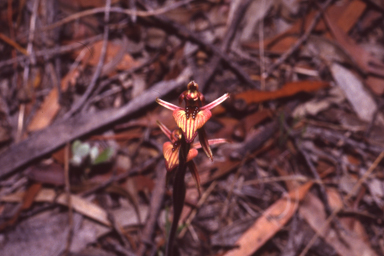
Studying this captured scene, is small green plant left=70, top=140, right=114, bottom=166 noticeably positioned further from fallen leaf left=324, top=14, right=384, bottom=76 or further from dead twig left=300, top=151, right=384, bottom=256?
fallen leaf left=324, top=14, right=384, bottom=76

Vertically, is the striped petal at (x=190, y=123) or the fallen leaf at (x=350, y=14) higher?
the fallen leaf at (x=350, y=14)

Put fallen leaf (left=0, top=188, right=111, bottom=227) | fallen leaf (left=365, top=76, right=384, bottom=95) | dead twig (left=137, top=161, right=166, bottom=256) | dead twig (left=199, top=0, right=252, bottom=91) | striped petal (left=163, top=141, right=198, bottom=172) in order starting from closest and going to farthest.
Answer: striped petal (left=163, top=141, right=198, bottom=172) < dead twig (left=137, top=161, right=166, bottom=256) < fallen leaf (left=0, top=188, right=111, bottom=227) < dead twig (left=199, top=0, right=252, bottom=91) < fallen leaf (left=365, top=76, right=384, bottom=95)

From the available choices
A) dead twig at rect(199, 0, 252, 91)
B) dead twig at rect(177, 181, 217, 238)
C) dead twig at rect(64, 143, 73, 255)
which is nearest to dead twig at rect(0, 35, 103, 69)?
dead twig at rect(64, 143, 73, 255)

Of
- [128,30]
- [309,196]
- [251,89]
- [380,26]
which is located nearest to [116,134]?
[128,30]

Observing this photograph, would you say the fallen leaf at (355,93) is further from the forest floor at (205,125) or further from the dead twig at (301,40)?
the dead twig at (301,40)

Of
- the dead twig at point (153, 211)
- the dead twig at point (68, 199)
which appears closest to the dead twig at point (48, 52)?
the dead twig at point (68, 199)

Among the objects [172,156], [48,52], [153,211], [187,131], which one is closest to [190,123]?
[187,131]
